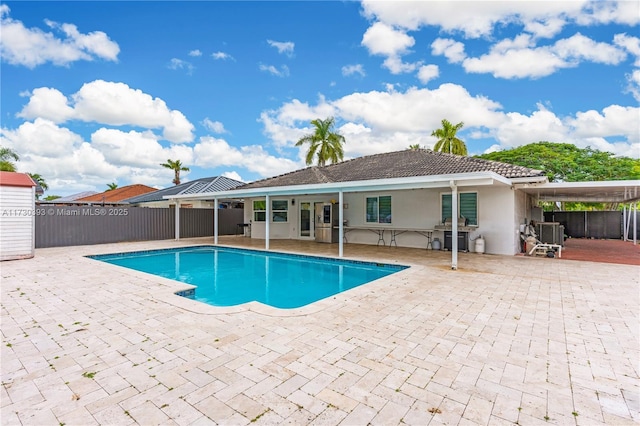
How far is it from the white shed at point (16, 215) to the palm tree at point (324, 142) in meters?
19.2

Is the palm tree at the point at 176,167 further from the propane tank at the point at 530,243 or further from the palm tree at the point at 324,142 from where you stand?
the propane tank at the point at 530,243

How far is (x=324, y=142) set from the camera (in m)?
26.4

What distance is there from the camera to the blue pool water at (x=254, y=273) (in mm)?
6613

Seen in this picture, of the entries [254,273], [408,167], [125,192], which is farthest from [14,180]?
[125,192]

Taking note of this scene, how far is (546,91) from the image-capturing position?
18.0 meters

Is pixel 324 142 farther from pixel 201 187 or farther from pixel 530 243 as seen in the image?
pixel 530 243

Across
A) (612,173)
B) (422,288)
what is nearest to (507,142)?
(612,173)

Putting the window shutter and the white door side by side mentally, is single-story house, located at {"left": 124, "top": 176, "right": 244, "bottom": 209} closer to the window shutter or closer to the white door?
the white door

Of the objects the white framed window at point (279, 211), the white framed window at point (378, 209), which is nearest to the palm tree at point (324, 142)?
the white framed window at point (279, 211)

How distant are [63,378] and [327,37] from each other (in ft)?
45.7

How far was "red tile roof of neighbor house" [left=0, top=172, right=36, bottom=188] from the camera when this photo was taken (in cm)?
905

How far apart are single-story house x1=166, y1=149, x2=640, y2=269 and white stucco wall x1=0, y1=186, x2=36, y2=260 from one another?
19.3 ft

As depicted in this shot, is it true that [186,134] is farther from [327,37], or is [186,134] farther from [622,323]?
[622,323]

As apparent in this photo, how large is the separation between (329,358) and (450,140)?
1093 inches
